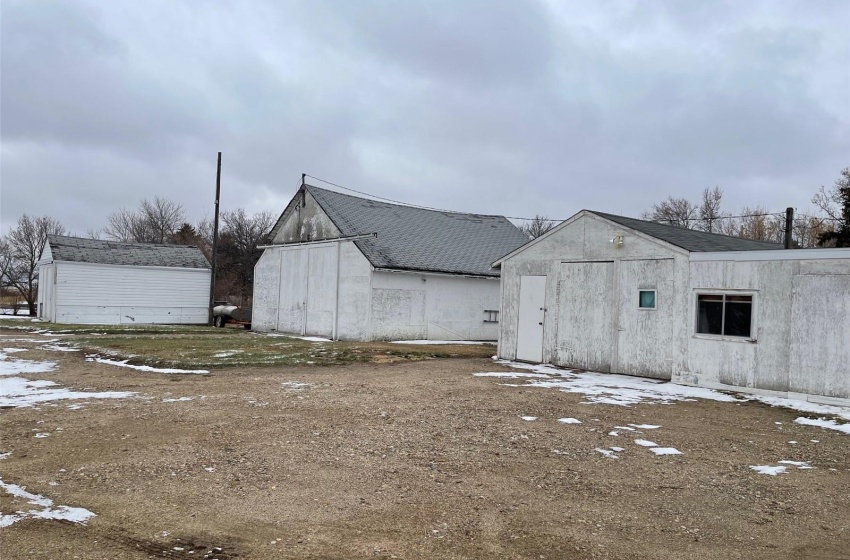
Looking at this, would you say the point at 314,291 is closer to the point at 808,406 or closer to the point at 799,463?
the point at 808,406

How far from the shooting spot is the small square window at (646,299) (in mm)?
14023

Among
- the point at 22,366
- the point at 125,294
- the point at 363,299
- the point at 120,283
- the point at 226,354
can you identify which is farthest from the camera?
the point at 125,294

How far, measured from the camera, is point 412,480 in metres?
6.17

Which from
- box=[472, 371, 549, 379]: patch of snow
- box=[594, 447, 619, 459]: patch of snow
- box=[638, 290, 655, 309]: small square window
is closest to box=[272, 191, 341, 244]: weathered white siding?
box=[472, 371, 549, 379]: patch of snow

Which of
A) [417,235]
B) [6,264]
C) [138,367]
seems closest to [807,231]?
[417,235]

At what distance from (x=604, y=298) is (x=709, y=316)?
8.24ft

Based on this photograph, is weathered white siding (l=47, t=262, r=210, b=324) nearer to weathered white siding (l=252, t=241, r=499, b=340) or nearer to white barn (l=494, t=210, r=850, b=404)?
weathered white siding (l=252, t=241, r=499, b=340)

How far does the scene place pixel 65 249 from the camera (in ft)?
105

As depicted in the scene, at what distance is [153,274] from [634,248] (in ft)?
90.4

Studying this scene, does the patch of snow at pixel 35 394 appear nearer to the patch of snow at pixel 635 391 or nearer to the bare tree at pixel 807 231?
the patch of snow at pixel 635 391

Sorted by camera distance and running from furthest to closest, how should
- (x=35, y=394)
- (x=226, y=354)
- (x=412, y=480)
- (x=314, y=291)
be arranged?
1. (x=314, y=291)
2. (x=226, y=354)
3. (x=35, y=394)
4. (x=412, y=480)

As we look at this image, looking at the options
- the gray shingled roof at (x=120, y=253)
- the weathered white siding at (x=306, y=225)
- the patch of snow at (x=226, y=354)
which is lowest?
the patch of snow at (x=226, y=354)

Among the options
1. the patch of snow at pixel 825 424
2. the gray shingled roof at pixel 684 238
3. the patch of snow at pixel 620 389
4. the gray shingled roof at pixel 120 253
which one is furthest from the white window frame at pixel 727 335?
the gray shingled roof at pixel 120 253

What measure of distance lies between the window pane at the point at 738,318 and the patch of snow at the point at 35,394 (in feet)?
36.7
